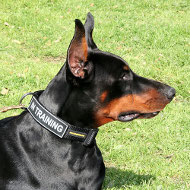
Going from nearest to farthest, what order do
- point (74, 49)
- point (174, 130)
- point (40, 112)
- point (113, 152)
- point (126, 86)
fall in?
point (74, 49) < point (40, 112) < point (126, 86) < point (113, 152) < point (174, 130)

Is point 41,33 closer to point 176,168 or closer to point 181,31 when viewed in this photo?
point 181,31

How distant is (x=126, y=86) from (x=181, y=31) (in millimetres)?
6389

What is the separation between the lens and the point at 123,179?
4.70 meters

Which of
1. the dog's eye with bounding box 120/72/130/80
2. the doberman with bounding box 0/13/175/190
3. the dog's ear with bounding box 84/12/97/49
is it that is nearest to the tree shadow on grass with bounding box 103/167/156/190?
the doberman with bounding box 0/13/175/190

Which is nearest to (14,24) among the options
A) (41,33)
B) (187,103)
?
(41,33)

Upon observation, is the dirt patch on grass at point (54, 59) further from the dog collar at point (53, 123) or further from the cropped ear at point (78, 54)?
the cropped ear at point (78, 54)

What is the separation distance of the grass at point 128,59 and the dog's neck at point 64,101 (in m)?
1.54

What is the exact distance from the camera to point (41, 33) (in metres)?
9.48

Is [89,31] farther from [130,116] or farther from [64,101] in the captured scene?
[130,116]

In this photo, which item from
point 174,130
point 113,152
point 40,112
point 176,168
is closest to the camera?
point 40,112

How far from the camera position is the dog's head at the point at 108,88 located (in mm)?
3205

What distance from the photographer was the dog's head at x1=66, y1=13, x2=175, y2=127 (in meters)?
3.21

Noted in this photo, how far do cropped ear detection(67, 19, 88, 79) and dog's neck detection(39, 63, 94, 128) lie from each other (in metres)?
0.13

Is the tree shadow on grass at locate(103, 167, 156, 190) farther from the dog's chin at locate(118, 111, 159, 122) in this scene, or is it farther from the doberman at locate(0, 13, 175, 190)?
the dog's chin at locate(118, 111, 159, 122)
